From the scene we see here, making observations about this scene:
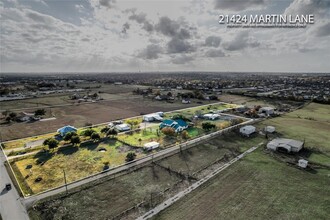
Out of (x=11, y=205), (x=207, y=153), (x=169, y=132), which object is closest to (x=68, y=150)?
(x=11, y=205)

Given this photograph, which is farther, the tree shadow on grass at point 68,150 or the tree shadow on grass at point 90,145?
the tree shadow on grass at point 90,145

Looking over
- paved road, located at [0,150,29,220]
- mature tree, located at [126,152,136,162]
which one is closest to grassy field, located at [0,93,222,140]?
paved road, located at [0,150,29,220]

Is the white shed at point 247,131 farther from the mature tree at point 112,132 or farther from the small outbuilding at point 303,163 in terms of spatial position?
the mature tree at point 112,132

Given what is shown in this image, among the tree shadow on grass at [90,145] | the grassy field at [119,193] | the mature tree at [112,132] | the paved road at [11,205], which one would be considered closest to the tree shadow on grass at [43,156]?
the tree shadow on grass at [90,145]

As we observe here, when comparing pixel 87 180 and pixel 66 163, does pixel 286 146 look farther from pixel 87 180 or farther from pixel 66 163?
pixel 66 163

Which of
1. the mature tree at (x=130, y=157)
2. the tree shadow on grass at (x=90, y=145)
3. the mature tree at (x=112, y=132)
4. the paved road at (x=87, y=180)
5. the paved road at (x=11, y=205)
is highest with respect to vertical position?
the mature tree at (x=112, y=132)

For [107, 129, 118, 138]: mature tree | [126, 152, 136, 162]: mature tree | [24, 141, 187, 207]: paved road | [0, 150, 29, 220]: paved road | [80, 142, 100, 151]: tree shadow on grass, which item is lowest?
[0, 150, 29, 220]: paved road

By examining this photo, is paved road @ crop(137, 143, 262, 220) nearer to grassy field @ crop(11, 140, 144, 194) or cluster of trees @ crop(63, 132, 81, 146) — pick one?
grassy field @ crop(11, 140, 144, 194)
